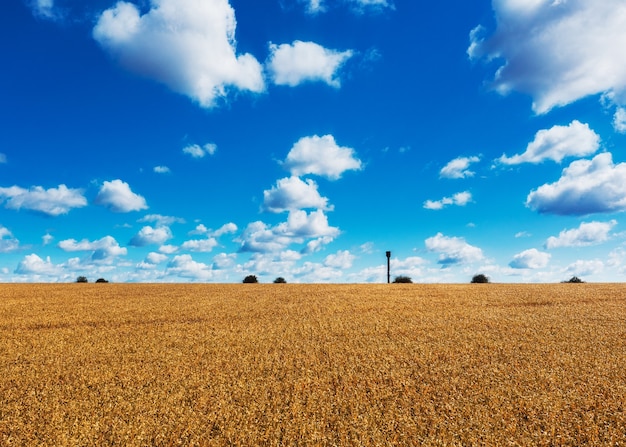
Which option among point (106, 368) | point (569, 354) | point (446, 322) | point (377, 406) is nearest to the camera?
point (377, 406)

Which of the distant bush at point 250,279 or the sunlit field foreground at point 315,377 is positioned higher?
the distant bush at point 250,279

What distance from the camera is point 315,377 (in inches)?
214

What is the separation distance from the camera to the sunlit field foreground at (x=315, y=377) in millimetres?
4152

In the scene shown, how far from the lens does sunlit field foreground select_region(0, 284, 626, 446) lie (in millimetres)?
4152

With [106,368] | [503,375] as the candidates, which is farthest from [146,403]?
[503,375]

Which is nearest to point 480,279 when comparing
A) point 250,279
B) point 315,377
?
point 250,279

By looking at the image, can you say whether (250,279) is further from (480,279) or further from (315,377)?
(315,377)

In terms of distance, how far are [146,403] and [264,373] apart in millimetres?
1540

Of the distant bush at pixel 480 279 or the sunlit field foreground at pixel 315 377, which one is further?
the distant bush at pixel 480 279

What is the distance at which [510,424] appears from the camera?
4.24 m

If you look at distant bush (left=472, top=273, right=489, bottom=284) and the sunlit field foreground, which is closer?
the sunlit field foreground

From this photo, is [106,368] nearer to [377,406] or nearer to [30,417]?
[30,417]

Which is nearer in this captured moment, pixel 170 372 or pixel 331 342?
pixel 170 372

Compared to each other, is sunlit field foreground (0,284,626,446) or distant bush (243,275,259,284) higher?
distant bush (243,275,259,284)
